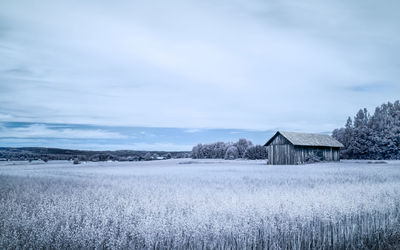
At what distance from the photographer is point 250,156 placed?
9312cm

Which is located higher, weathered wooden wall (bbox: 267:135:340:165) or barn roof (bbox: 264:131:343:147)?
barn roof (bbox: 264:131:343:147)

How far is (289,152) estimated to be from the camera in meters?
46.2

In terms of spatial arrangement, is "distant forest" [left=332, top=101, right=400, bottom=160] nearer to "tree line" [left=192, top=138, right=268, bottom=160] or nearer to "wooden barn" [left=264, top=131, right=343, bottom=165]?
"wooden barn" [left=264, top=131, right=343, bottom=165]

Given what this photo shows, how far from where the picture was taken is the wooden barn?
45.9 m

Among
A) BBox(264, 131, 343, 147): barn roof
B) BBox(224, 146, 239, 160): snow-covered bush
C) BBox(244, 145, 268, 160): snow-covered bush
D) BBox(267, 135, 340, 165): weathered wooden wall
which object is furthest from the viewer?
BBox(224, 146, 239, 160): snow-covered bush

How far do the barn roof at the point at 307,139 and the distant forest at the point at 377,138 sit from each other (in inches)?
600

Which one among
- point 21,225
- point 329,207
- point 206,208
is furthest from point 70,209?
point 329,207

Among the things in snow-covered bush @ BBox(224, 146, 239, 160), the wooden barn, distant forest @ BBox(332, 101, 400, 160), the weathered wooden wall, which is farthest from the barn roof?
snow-covered bush @ BBox(224, 146, 239, 160)

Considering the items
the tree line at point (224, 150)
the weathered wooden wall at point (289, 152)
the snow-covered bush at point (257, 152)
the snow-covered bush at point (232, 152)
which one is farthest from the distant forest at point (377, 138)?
the snow-covered bush at point (232, 152)

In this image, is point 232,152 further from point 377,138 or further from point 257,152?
point 377,138

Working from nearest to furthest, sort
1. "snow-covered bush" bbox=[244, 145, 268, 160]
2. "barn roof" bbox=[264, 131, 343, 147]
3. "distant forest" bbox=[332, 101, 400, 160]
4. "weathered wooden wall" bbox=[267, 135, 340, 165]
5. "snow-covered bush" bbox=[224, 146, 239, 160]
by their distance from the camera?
"weathered wooden wall" bbox=[267, 135, 340, 165]
"barn roof" bbox=[264, 131, 343, 147]
"distant forest" bbox=[332, 101, 400, 160]
"snow-covered bush" bbox=[244, 145, 268, 160]
"snow-covered bush" bbox=[224, 146, 239, 160]

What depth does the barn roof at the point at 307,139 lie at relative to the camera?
1820 inches

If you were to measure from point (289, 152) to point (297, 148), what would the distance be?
1.42 metres

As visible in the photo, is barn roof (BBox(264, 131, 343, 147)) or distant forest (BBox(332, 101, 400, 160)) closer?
barn roof (BBox(264, 131, 343, 147))
